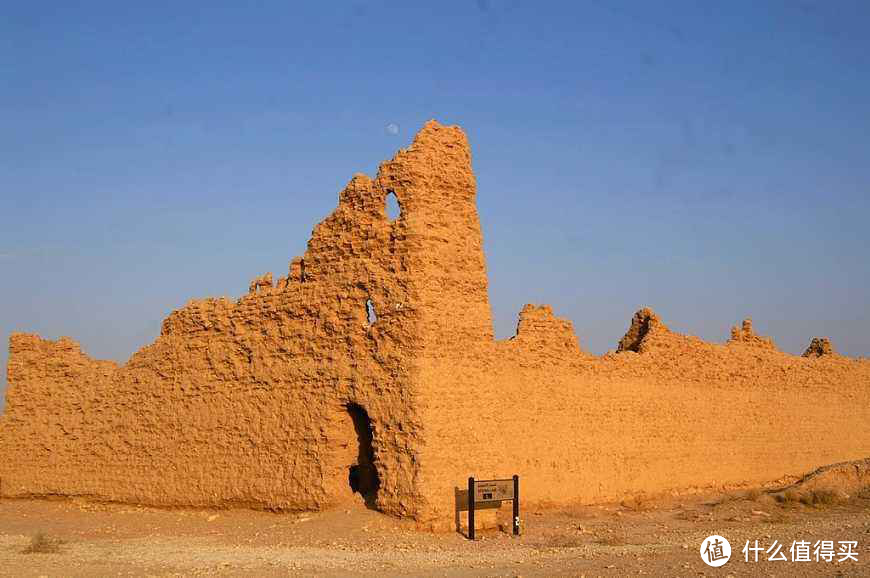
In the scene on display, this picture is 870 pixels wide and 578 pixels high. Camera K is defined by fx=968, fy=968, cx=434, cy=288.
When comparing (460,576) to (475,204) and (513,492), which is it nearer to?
(513,492)

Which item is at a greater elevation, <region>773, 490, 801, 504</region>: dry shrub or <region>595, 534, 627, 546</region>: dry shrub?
<region>773, 490, 801, 504</region>: dry shrub

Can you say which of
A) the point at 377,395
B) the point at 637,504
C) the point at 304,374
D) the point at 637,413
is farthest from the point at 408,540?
the point at 637,413

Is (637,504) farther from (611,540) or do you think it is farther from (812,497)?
(611,540)

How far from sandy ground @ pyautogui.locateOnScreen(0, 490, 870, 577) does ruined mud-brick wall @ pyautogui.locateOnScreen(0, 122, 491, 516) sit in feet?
1.65

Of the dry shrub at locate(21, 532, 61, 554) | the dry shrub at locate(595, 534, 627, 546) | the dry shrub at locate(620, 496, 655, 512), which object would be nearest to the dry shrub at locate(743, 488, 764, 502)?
the dry shrub at locate(620, 496, 655, 512)

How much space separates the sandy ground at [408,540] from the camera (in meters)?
9.98

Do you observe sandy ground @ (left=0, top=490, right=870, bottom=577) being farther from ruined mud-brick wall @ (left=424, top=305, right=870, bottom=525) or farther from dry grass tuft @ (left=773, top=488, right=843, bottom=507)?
ruined mud-brick wall @ (left=424, top=305, right=870, bottom=525)

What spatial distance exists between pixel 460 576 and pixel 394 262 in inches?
199

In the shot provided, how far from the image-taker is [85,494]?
1608 centimetres

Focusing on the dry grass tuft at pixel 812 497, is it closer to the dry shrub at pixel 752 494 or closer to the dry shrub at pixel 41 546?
the dry shrub at pixel 752 494

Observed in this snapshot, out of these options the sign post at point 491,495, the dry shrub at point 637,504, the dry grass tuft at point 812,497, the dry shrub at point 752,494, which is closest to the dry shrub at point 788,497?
the dry grass tuft at point 812,497

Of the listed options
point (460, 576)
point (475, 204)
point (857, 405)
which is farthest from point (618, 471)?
point (857, 405)

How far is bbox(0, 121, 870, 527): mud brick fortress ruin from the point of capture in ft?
43.0

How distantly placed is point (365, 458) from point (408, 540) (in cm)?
208
